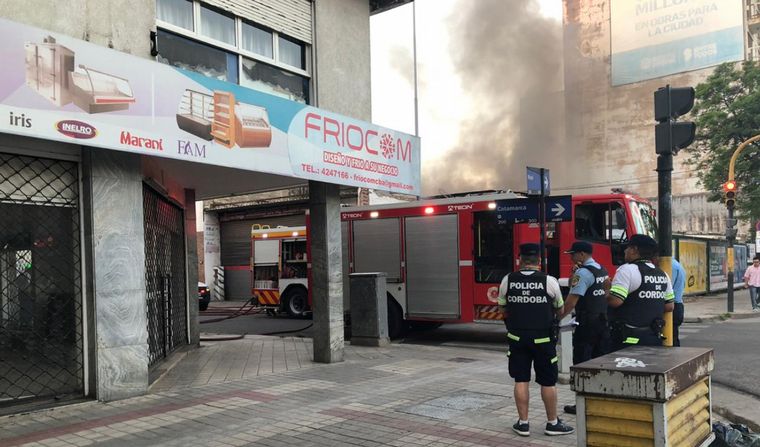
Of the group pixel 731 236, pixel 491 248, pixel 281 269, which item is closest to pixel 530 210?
pixel 491 248

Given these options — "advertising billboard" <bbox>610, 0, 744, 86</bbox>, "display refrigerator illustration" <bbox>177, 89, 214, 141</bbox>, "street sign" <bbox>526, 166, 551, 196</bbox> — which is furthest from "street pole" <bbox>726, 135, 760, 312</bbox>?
"advertising billboard" <bbox>610, 0, 744, 86</bbox>

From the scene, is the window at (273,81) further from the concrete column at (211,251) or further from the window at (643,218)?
the concrete column at (211,251)

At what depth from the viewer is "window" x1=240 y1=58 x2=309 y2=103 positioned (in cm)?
807

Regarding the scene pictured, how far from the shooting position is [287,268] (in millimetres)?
17266

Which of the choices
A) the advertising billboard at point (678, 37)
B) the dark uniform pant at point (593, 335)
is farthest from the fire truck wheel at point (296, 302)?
the advertising billboard at point (678, 37)

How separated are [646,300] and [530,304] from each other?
3.28 ft

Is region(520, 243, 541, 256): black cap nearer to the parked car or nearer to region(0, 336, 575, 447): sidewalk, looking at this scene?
region(0, 336, 575, 447): sidewalk

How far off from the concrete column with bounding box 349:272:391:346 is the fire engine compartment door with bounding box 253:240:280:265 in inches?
283

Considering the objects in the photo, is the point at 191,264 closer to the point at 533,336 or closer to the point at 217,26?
the point at 217,26

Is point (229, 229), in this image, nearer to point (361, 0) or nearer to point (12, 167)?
point (361, 0)

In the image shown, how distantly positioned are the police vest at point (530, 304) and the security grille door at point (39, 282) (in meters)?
4.36

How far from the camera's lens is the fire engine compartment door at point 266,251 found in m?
17.7

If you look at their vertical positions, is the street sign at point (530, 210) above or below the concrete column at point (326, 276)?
above

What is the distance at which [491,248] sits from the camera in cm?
1101
